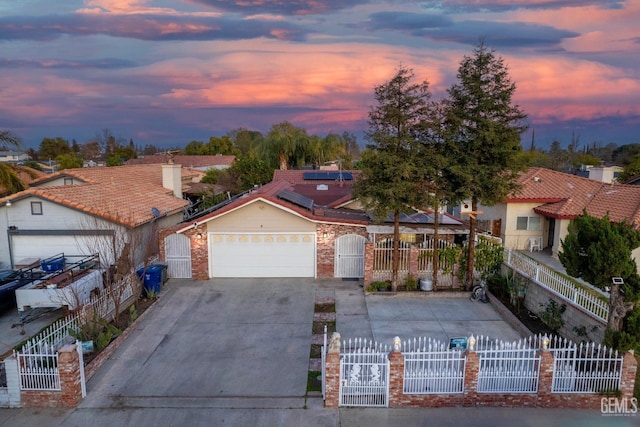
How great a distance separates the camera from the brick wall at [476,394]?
8.19 metres

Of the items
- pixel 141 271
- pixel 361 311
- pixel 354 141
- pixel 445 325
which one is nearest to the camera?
pixel 445 325

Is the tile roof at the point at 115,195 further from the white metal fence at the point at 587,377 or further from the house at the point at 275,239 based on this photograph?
the white metal fence at the point at 587,377

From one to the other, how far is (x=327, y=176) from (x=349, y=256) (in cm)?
1196

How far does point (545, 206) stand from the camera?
20.3 m

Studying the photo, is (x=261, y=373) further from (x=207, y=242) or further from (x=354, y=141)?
(x=354, y=141)

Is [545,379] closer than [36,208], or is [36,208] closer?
[545,379]

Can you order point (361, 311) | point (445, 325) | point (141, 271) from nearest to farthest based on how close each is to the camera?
point (445, 325) < point (361, 311) < point (141, 271)

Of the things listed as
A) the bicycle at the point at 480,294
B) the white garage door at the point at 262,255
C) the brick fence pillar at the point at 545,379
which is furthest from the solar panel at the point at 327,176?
the brick fence pillar at the point at 545,379

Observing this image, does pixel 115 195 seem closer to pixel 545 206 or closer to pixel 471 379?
pixel 471 379

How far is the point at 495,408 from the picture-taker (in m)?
8.30

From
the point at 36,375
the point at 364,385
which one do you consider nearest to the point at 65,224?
the point at 36,375

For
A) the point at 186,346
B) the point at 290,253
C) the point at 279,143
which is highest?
the point at 279,143

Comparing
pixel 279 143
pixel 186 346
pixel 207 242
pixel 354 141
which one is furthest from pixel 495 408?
pixel 354 141

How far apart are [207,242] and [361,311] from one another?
6647 mm
